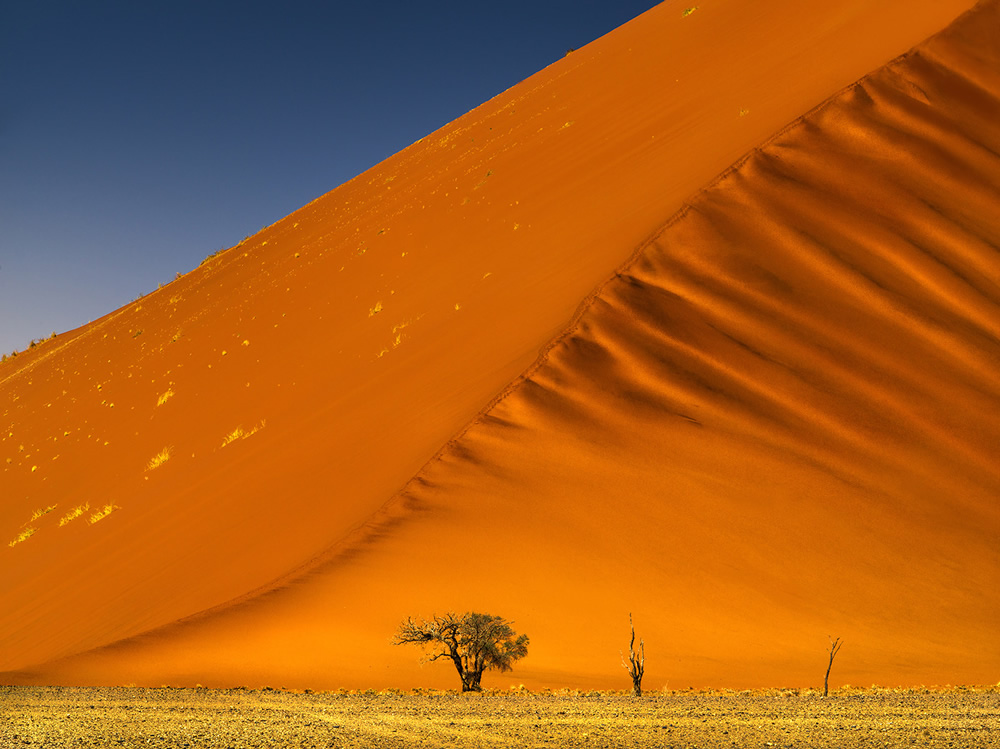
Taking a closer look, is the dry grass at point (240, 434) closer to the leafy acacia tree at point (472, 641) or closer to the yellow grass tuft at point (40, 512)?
the yellow grass tuft at point (40, 512)

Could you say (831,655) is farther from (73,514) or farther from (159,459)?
(73,514)

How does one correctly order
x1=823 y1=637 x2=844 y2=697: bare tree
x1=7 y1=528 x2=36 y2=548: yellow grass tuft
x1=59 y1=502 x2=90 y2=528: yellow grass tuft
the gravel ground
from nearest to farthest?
the gravel ground, x1=823 y1=637 x2=844 y2=697: bare tree, x1=59 y1=502 x2=90 y2=528: yellow grass tuft, x1=7 y1=528 x2=36 y2=548: yellow grass tuft

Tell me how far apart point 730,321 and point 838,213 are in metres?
2.61

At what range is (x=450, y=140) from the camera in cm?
3000

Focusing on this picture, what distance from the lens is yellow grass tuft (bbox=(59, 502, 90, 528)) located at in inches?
592

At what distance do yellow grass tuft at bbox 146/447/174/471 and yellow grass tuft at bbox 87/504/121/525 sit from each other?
1115 mm

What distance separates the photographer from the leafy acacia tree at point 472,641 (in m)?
8.55


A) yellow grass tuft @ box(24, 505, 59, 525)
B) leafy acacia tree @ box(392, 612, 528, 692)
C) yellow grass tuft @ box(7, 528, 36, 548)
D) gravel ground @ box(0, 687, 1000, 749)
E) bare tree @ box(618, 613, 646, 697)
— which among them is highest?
yellow grass tuft @ box(24, 505, 59, 525)

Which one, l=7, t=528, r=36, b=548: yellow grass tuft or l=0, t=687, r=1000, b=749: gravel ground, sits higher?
l=7, t=528, r=36, b=548: yellow grass tuft

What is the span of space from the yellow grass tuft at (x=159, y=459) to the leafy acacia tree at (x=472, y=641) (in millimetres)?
8053

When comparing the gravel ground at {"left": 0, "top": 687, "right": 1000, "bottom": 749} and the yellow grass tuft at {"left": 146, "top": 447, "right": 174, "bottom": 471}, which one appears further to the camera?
the yellow grass tuft at {"left": 146, "top": 447, "right": 174, "bottom": 471}

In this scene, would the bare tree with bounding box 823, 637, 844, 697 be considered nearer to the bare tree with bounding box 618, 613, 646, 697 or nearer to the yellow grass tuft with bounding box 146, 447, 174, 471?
the bare tree with bounding box 618, 613, 646, 697

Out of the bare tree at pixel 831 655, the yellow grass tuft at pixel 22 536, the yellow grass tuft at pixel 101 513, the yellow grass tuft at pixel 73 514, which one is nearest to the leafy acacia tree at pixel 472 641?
the bare tree at pixel 831 655

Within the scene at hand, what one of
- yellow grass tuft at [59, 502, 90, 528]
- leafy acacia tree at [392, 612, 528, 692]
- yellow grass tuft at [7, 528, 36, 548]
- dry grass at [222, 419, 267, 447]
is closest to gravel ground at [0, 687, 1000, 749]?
leafy acacia tree at [392, 612, 528, 692]
